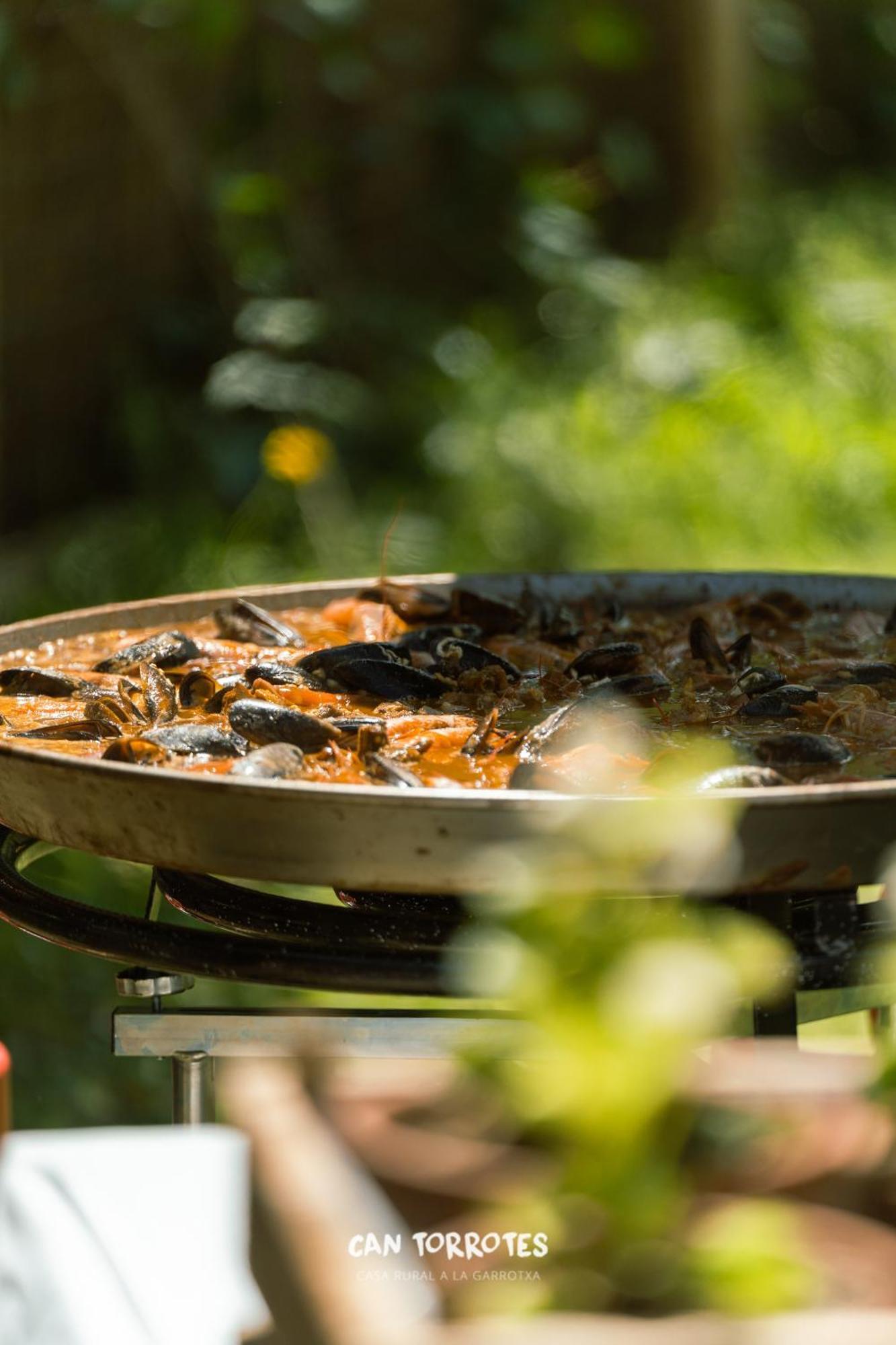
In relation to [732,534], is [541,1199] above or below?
below

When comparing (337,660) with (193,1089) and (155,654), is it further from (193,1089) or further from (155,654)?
(193,1089)

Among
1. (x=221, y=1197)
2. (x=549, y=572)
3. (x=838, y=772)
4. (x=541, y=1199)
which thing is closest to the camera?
(x=541, y=1199)

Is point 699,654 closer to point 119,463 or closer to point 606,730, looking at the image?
point 606,730

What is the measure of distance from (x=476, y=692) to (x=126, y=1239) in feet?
1.87

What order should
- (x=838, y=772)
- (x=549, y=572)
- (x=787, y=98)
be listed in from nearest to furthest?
1. (x=838, y=772)
2. (x=549, y=572)
3. (x=787, y=98)

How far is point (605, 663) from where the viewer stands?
61.4 inches

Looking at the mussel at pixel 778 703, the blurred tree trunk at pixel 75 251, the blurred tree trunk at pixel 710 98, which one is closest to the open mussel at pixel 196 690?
the mussel at pixel 778 703

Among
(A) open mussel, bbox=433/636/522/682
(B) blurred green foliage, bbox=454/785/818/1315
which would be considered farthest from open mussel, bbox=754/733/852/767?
(B) blurred green foliage, bbox=454/785/818/1315

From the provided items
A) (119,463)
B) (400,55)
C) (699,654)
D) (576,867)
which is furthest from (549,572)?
(400,55)

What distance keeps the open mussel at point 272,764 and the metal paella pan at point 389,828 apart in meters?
0.10

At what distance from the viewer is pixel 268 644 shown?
171cm

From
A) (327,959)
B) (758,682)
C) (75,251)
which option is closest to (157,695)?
(327,959)

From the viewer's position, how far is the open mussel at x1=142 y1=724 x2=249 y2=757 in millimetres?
1248

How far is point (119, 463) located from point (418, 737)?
3764 millimetres
